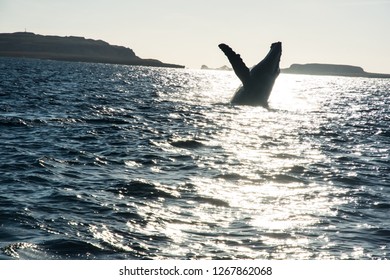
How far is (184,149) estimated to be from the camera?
18.5m

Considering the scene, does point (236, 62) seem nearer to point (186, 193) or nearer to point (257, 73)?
point (257, 73)

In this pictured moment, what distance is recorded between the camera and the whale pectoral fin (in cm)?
3272

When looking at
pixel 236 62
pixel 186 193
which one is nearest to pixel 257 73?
pixel 236 62

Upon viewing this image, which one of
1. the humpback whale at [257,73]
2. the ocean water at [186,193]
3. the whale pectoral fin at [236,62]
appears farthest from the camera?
the humpback whale at [257,73]

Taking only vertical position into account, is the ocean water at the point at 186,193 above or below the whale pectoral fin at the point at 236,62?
below

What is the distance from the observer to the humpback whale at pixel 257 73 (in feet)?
108

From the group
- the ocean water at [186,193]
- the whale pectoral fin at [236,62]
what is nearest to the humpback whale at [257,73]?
the whale pectoral fin at [236,62]

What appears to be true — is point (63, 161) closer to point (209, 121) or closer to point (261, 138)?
point (261, 138)

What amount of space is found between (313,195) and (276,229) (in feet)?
10.2

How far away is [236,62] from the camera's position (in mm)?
33062

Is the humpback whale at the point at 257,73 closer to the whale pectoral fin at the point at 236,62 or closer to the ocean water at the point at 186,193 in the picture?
the whale pectoral fin at the point at 236,62

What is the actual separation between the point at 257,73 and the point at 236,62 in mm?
1905

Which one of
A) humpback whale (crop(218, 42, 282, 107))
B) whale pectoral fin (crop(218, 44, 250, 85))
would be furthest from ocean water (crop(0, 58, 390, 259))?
humpback whale (crop(218, 42, 282, 107))

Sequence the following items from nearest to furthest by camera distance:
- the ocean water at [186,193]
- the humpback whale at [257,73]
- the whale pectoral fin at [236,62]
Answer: the ocean water at [186,193]
the whale pectoral fin at [236,62]
the humpback whale at [257,73]
